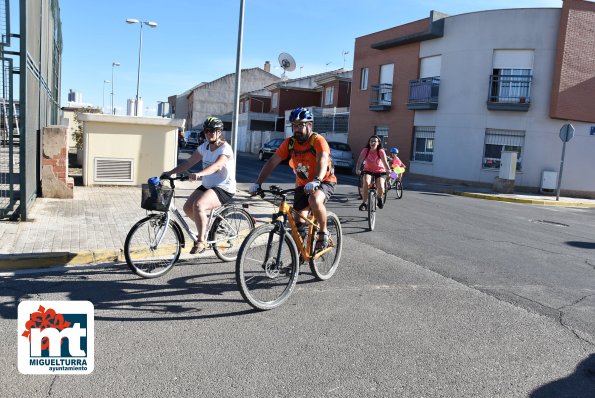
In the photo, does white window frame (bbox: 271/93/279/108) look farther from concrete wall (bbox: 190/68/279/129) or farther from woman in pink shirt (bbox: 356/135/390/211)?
woman in pink shirt (bbox: 356/135/390/211)

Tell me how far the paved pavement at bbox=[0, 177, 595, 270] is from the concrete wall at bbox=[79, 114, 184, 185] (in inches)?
19.1

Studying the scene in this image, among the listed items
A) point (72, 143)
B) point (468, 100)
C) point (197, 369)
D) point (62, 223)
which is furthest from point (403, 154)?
point (197, 369)

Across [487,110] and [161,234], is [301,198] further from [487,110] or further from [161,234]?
[487,110]

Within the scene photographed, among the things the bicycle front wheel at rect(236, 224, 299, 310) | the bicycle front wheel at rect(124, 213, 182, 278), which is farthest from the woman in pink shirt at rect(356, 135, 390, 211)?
the bicycle front wheel at rect(236, 224, 299, 310)

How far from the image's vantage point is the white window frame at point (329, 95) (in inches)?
1581

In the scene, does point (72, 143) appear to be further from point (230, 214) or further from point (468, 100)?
point (230, 214)

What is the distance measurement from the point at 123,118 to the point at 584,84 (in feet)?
60.4

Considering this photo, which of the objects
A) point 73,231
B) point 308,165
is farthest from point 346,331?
point 73,231

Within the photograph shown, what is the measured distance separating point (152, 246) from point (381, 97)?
24.9 metres

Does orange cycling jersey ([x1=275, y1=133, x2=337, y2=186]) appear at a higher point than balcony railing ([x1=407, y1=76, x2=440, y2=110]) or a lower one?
lower

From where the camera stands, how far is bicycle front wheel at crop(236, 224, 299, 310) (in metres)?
4.79

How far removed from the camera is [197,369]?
372 cm

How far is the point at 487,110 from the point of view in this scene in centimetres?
2336

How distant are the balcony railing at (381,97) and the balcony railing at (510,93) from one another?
6.33m
